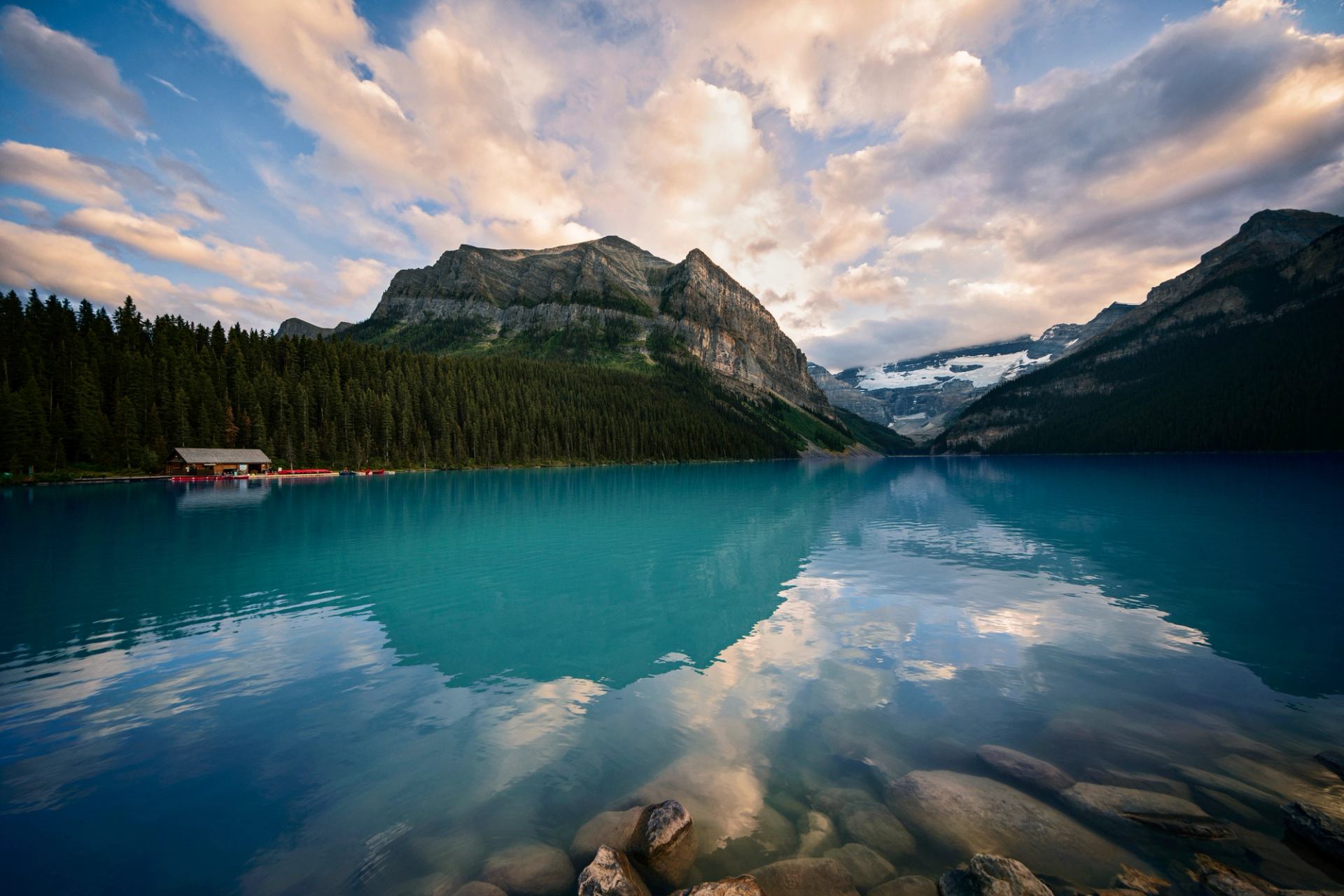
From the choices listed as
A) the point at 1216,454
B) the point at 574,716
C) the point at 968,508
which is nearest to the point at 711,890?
the point at 574,716

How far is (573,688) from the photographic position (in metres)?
16.2

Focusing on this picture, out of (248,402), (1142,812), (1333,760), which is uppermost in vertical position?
(248,402)

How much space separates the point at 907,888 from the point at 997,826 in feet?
9.22

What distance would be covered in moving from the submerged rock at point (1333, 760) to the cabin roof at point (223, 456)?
5335 inches

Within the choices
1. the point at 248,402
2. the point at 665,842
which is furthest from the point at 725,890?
the point at 248,402

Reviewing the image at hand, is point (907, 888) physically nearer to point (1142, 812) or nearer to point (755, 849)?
point (755, 849)

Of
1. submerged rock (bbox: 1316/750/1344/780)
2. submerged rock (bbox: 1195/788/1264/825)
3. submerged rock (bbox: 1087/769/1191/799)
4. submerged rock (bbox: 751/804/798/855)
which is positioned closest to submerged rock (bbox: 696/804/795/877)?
submerged rock (bbox: 751/804/798/855)

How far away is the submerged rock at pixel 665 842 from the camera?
8453mm

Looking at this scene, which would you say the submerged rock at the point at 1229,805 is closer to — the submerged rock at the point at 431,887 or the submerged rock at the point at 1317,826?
the submerged rock at the point at 1317,826

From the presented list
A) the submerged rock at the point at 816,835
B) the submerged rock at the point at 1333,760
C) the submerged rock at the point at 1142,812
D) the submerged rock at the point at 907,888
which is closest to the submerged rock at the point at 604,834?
the submerged rock at the point at 816,835

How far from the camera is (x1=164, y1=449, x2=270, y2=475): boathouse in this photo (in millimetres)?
97625

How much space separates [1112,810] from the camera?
966cm

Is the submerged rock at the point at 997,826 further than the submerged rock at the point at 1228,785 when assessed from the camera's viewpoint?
No

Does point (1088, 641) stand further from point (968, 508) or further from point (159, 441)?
point (159, 441)
